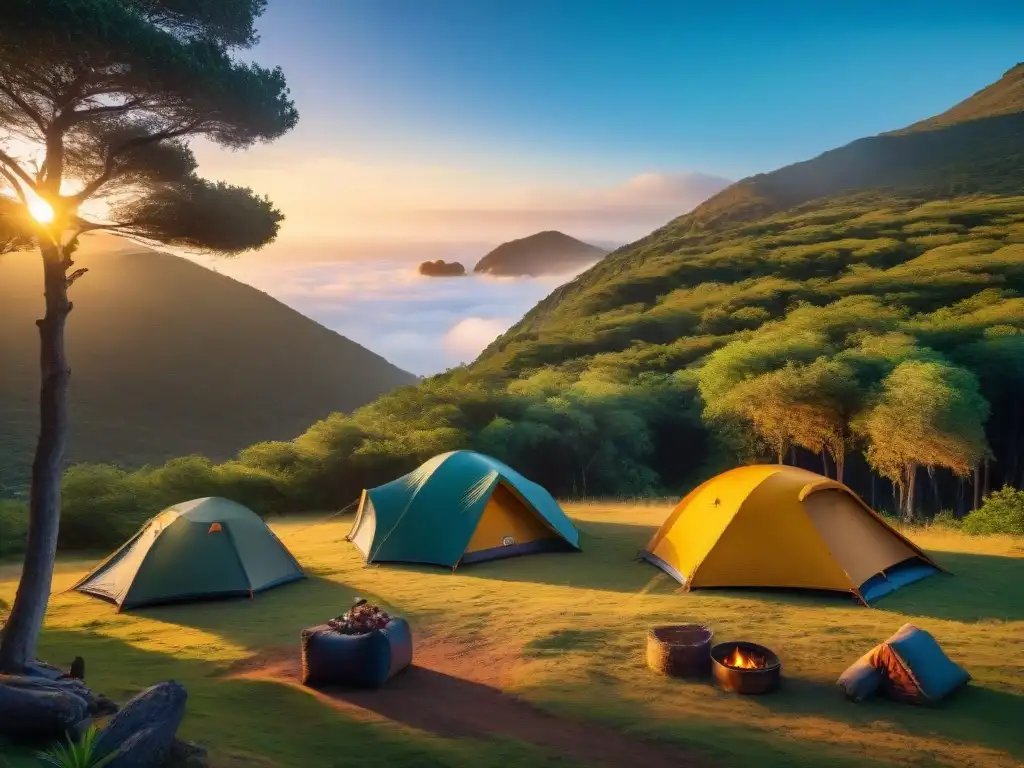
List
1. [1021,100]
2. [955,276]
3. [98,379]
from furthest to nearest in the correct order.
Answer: [1021,100]
[98,379]
[955,276]

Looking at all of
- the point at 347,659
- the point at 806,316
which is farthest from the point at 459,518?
the point at 806,316

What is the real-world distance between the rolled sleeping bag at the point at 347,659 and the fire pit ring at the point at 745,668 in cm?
351

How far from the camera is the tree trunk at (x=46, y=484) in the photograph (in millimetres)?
8250

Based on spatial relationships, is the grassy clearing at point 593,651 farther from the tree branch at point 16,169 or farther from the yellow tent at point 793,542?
the tree branch at point 16,169

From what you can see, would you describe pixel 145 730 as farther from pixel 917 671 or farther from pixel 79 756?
pixel 917 671

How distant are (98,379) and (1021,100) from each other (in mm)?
185456

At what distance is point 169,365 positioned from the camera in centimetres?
8062

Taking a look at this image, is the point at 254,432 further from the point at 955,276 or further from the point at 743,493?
the point at 743,493

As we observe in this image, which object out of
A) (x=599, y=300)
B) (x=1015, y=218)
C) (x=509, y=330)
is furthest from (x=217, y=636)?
(x=509, y=330)

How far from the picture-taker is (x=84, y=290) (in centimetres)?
8781

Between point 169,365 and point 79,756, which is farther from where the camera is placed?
point 169,365

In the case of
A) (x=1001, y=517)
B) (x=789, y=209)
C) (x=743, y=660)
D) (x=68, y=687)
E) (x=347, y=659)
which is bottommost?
(x=1001, y=517)

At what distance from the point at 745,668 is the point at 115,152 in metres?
9.21

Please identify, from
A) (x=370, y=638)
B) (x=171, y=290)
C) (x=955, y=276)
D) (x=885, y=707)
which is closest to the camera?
(x=885, y=707)
